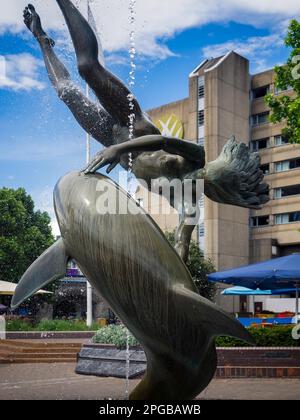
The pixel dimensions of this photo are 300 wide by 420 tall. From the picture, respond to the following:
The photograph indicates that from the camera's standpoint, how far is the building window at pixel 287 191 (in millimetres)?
52812

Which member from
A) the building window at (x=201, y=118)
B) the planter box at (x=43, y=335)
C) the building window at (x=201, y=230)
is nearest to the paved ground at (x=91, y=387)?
the planter box at (x=43, y=335)

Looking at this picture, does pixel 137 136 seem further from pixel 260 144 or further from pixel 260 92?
pixel 260 92

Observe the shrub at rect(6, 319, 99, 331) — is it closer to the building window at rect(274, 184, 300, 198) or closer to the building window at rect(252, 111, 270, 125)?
the building window at rect(274, 184, 300, 198)

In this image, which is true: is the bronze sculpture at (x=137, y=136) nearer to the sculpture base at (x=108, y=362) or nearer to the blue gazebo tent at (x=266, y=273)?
the sculpture base at (x=108, y=362)

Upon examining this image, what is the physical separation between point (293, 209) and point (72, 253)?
4832cm

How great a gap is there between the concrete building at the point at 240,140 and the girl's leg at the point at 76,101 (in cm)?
4244

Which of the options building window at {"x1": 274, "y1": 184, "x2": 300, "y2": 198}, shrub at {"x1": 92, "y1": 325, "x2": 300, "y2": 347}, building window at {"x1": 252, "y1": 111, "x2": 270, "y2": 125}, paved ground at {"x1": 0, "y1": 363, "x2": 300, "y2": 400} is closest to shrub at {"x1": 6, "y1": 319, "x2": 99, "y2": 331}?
paved ground at {"x1": 0, "y1": 363, "x2": 300, "y2": 400}

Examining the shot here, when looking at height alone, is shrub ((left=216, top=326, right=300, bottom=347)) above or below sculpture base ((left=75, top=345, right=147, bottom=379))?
above

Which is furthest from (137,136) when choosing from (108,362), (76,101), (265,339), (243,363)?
(265,339)

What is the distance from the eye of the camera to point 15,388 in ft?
37.0

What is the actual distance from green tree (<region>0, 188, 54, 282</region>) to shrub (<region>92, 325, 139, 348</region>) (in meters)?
30.0

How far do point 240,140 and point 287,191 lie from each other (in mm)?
6171

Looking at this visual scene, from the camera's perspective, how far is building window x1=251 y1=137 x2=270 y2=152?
55.0 metres
